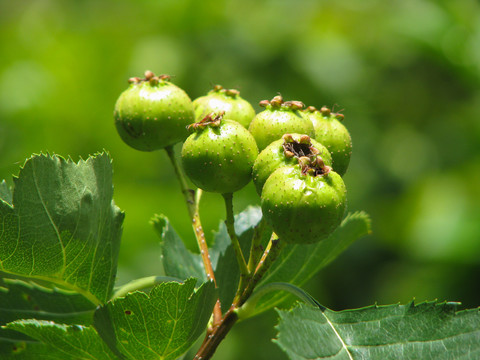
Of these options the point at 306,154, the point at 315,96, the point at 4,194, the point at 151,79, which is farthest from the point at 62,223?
the point at 315,96

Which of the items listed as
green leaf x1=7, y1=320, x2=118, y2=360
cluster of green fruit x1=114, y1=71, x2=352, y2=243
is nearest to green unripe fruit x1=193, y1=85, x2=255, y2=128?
cluster of green fruit x1=114, y1=71, x2=352, y2=243

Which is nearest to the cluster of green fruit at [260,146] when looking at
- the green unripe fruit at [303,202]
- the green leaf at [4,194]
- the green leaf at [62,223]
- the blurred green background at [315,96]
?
the green unripe fruit at [303,202]

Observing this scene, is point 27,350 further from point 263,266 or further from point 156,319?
point 263,266

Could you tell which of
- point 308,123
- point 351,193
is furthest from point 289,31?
point 308,123

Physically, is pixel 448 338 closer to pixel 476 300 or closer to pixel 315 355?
pixel 315 355

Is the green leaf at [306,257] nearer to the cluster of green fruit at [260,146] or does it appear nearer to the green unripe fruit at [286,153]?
the cluster of green fruit at [260,146]
